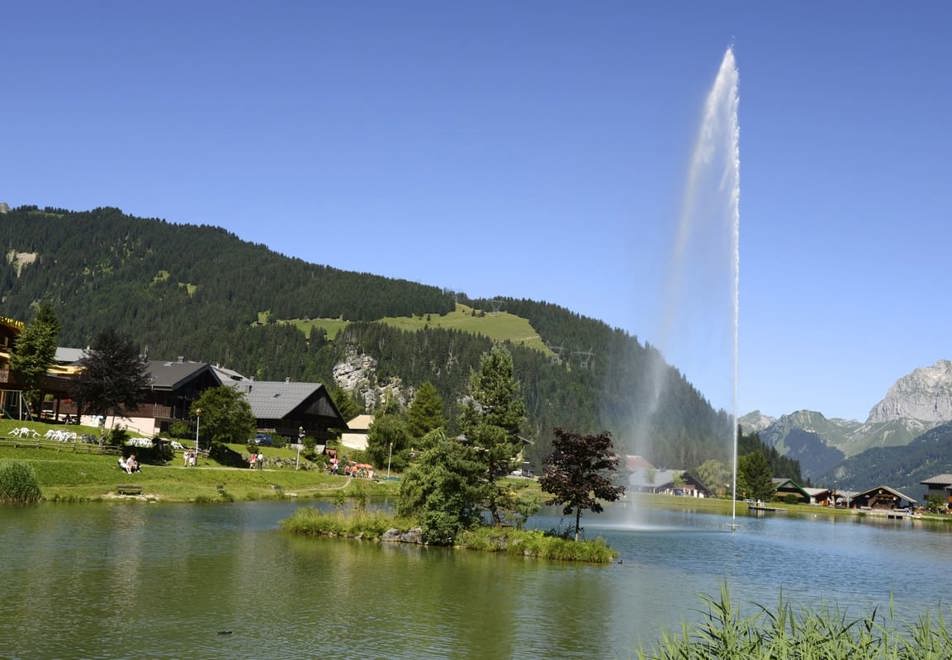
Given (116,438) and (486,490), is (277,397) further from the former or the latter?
(486,490)

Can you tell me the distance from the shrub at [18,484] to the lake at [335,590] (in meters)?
1.55

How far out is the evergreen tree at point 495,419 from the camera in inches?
2122

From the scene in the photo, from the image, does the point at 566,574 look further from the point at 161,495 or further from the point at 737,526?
the point at 737,526

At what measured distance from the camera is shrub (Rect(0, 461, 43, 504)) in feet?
181

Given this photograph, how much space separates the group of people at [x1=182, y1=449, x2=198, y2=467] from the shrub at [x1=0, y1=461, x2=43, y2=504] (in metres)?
24.2

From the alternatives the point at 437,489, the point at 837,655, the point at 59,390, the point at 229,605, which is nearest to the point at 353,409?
the point at 59,390

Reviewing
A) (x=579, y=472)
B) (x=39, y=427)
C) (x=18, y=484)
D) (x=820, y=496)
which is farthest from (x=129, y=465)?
(x=820, y=496)

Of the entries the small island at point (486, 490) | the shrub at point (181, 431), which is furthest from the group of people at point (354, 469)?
the small island at point (486, 490)

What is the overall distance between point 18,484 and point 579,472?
36079 mm

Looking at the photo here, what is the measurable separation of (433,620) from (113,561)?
1611cm

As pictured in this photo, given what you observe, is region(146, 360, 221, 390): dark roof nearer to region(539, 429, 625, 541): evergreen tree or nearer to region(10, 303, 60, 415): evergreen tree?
region(10, 303, 60, 415): evergreen tree

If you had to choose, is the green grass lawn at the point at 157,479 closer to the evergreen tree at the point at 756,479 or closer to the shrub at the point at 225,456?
the shrub at the point at 225,456

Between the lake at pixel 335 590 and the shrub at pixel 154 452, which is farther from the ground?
the shrub at pixel 154 452

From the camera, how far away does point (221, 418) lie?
9481 centimetres
